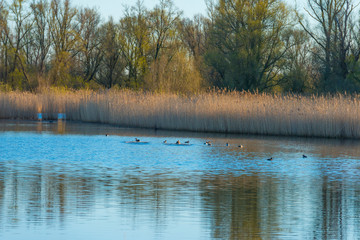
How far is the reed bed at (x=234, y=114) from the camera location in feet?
62.4

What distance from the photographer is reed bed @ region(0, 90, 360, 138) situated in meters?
19.0

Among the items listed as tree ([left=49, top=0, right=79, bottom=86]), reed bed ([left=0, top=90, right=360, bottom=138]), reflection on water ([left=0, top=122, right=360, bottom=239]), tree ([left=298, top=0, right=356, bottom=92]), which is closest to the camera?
reflection on water ([left=0, top=122, right=360, bottom=239])

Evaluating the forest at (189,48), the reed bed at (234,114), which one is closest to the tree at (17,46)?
the forest at (189,48)

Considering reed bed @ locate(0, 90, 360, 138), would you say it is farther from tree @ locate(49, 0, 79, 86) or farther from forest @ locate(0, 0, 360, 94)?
tree @ locate(49, 0, 79, 86)

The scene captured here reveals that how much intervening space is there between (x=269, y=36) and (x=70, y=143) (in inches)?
1038

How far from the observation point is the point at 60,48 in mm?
48500

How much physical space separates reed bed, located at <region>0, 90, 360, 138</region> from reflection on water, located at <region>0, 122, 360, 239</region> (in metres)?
4.84

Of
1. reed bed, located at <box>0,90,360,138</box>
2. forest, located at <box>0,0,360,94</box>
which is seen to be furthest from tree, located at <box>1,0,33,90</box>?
reed bed, located at <box>0,90,360,138</box>

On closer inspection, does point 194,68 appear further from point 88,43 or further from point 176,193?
point 176,193

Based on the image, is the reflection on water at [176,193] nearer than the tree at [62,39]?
Yes

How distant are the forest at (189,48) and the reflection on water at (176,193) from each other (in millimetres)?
21848

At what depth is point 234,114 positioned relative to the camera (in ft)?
68.9

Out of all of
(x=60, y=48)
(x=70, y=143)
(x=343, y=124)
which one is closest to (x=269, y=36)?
(x=60, y=48)

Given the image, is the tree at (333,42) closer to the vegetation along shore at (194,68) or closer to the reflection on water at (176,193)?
the vegetation along shore at (194,68)
